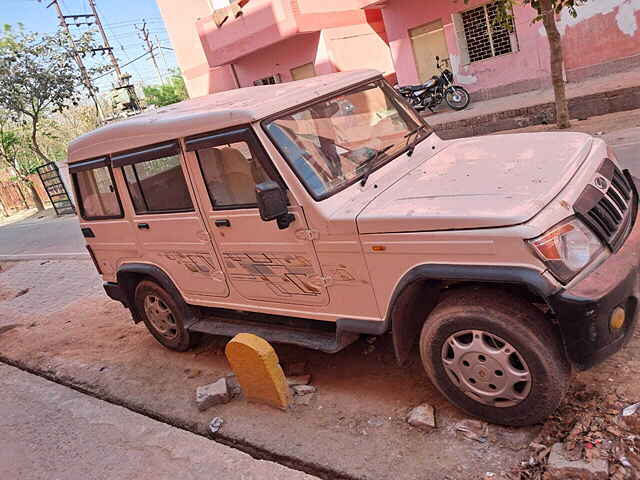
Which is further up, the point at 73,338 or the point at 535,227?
the point at 535,227

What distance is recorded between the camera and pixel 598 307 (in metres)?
2.33

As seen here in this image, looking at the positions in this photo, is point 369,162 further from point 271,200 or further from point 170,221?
point 170,221

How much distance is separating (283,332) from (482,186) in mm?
1776

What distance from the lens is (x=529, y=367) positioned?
256cm

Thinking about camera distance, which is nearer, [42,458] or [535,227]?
[535,227]

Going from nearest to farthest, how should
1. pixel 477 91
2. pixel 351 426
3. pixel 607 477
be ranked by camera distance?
pixel 607 477
pixel 351 426
pixel 477 91

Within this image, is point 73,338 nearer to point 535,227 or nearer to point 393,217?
point 393,217

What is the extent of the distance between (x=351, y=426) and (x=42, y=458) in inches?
94.4

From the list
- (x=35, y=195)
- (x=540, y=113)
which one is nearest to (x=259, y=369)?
(x=540, y=113)

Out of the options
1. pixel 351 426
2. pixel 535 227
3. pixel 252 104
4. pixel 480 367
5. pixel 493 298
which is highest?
pixel 252 104

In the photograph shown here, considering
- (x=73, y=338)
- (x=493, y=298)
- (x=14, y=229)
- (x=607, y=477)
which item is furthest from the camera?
(x=14, y=229)

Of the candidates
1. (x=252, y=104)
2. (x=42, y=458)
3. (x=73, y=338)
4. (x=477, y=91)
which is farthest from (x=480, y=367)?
(x=477, y=91)

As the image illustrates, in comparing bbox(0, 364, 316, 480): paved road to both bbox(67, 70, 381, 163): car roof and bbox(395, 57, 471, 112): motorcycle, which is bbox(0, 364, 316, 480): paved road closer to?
bbox(67, 70, 381, 163): car roof

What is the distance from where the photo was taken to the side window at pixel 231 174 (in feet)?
10.9
